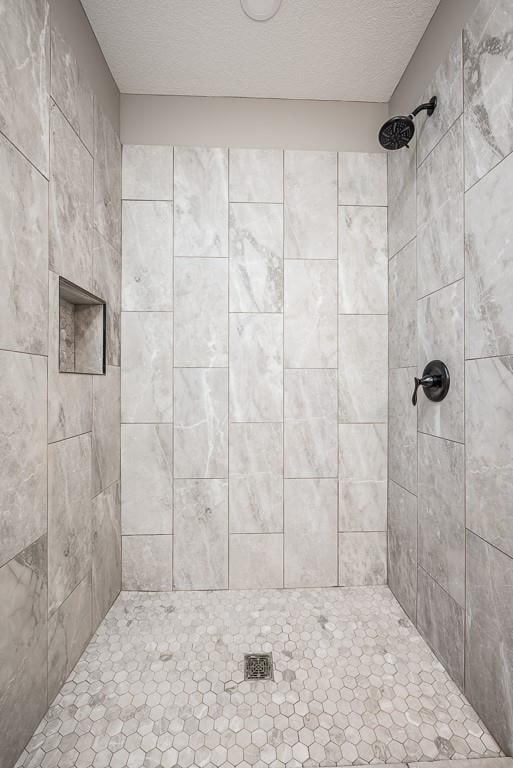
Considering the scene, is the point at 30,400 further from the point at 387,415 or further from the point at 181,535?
the point at 387,415

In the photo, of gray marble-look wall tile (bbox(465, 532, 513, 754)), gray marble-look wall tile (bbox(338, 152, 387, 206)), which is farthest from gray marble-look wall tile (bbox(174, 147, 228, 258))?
gray marble-look wall tile (bbox(465, 532, 513, 754))

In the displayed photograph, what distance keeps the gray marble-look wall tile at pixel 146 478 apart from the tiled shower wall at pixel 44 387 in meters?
0.21

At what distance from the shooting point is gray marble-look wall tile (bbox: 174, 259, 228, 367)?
71.9 inches

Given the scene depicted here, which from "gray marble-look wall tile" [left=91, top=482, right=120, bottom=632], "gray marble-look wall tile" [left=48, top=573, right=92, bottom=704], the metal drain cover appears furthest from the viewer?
"gray marble-look wall tile" [left=91, top=482, right=120, bottom=632]

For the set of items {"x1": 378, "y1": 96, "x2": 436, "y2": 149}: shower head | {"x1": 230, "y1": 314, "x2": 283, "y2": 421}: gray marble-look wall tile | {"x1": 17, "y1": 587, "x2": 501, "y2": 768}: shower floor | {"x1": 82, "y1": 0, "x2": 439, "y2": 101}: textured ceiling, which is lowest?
{"x1": 17, "y1": 587, "x2": 501, "y2": 768}: shower floor

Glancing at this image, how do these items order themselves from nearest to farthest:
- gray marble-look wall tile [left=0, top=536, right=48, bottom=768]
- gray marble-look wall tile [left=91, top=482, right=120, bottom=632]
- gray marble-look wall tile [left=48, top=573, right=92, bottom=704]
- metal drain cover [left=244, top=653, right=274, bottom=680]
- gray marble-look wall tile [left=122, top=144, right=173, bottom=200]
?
gray marble-look wall tile [left=0, top=536, right=48, bottom=768]
gray marble-look wall tile [left=48, top=573, right=92, bottom=704]
metal drain cover [left=244, top=653, right=274, bottom=680]
gray marble-look wall tile [left=91, top=482, right=120, bottom=632]
gray marble-look wall tile [left=122, top=144, right=173, bottom=200]

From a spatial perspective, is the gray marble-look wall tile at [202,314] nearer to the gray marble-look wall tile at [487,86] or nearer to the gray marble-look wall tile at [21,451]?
the gray marble-look wall tile at [21,451]

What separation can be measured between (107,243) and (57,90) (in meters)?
0.54

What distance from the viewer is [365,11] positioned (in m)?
1.43

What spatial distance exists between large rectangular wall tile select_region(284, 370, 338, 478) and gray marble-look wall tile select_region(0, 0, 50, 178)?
4.24 feet

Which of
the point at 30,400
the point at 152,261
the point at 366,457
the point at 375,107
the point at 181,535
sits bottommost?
the point at 181,535

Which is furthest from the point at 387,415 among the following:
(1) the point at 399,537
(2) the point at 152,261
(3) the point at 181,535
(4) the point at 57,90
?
(4) the point at 57,90

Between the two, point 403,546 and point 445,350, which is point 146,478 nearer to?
point 403,546

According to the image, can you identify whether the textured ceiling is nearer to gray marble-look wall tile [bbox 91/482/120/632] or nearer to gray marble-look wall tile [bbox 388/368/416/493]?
gray marble-look wall tile [bbox 388/368/416/493]
